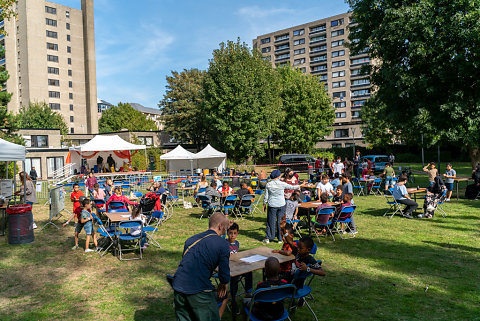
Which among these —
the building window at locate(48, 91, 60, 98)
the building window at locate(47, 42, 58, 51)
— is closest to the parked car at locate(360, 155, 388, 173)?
the building window at locate(48, 91, 60, 98)

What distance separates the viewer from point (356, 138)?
55.4m

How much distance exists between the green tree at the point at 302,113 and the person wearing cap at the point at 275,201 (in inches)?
1325

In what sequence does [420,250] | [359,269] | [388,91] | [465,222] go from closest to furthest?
[359,269] < [420,250] < [465,222] < [388,91]

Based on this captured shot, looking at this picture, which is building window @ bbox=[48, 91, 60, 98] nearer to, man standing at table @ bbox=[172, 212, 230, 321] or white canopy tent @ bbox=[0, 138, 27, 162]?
white canopy tent @ bbox=[0, 138, 27, 162]

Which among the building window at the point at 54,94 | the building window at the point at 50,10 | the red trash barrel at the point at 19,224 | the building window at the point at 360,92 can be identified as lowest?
the red trash barrel at the point at 19,224

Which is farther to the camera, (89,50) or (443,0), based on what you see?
(89,50)

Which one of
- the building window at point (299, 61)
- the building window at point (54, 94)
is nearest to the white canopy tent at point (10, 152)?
the building window at point (54, 94)

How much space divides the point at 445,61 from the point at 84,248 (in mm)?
16771

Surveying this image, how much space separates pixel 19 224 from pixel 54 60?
6542 cm

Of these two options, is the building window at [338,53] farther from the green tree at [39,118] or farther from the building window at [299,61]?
the green tree at [39,118]

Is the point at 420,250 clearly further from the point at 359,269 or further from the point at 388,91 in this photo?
the point at 388,91

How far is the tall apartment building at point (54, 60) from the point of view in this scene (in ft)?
201

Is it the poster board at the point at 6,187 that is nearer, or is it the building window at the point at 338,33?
the poster board at the point at 6,187

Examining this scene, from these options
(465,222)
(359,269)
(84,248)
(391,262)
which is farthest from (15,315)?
(465,222)
